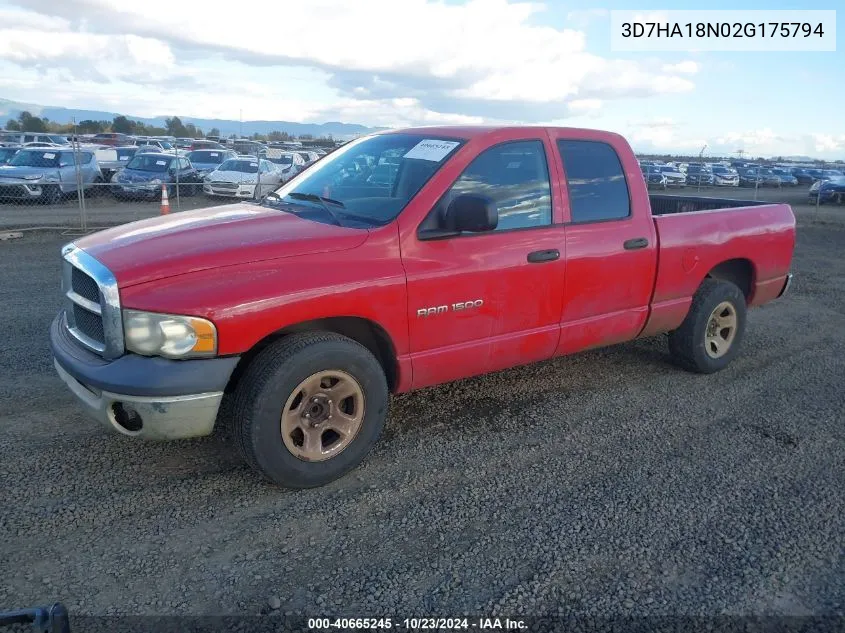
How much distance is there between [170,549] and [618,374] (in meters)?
3.74

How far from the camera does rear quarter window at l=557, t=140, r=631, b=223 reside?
14.6ft

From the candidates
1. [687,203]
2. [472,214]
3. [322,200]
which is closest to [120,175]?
[687,203]

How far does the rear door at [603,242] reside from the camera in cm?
443

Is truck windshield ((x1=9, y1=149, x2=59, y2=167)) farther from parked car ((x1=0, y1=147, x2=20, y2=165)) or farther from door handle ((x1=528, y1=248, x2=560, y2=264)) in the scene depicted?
door handle ((x1=528, y1=248, x2=560, y2=264))

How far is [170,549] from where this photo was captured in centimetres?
302

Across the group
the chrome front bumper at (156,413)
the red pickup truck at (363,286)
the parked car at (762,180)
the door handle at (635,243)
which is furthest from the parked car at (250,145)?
the parked car at (762,180)

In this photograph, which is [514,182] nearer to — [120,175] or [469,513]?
[469,513]

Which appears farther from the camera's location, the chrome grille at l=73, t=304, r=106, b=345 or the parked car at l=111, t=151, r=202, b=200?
the parked car at l=111, t=151, r=202, b=200

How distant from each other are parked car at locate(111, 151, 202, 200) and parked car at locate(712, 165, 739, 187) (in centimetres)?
2865

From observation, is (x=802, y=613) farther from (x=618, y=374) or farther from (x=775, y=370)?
(x=775, y=370)

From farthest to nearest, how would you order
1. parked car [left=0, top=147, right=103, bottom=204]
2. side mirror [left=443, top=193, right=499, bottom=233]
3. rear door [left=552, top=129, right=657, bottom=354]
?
1. parked car [left=0, top=147, right=103, bottom=204]
2. rear door [left=552, top=129, right=657, bottom=354]
3. side mirror [left=443, top=193, right=499, bottom=233]

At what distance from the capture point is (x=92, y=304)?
3.31 metres

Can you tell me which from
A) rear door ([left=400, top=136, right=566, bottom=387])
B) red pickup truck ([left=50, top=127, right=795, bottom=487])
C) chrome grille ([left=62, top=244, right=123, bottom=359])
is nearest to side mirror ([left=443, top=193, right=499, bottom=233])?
red pickup truck ([left=50, top=127, right=795, bottom=487])

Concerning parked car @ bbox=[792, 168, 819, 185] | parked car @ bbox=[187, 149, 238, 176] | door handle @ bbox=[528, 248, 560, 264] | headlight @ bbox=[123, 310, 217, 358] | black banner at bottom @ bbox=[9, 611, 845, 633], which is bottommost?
black banner at bottom @ bbox=[9, 611, 845, 633]
